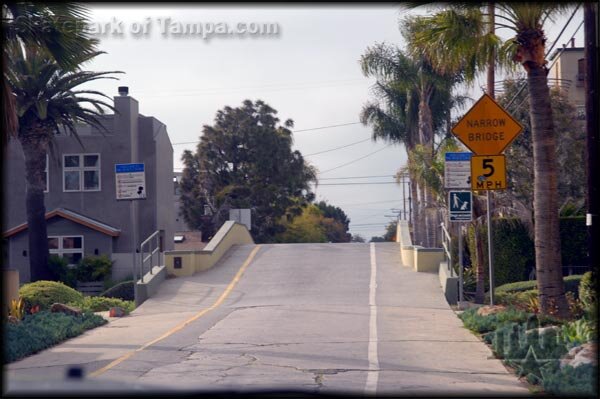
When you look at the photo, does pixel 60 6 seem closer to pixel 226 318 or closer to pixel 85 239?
pixel 226 318

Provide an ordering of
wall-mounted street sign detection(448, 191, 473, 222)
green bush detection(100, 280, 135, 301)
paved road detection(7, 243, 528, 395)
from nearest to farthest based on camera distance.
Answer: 1. paved road detection(7, 243, 528, 395)
2. wall-mounted street sign detection(448, 191, 473, 222)
3. green bush detection(100, 280, 135, 301)

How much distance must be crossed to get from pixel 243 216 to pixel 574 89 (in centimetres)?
2056

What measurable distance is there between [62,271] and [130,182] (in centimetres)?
1510

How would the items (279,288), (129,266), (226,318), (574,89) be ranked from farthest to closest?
(574,89) < (129,266) < (279,288) < (226,318)

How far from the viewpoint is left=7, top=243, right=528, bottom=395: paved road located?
10.6 m

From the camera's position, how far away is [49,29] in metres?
15.5

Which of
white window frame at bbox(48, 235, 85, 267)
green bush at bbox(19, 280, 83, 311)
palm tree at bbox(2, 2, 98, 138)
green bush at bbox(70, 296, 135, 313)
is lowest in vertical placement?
green bush at bbox(70, 296, 135, 313)

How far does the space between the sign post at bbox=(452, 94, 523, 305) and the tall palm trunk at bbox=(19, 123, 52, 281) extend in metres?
18.4

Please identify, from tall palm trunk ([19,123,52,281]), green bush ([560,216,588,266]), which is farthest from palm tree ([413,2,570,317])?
tall palm trunk ([19,123,52,281])

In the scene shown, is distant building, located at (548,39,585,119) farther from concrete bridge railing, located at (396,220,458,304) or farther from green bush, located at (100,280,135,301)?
green bush, located at (100,280,135,301)

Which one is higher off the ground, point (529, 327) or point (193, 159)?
point (193, 159)

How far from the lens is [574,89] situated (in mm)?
48906

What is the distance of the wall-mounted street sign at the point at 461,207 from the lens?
19062 millimetres

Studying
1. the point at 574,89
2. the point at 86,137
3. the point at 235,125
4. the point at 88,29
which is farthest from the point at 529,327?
the point at 235,125
